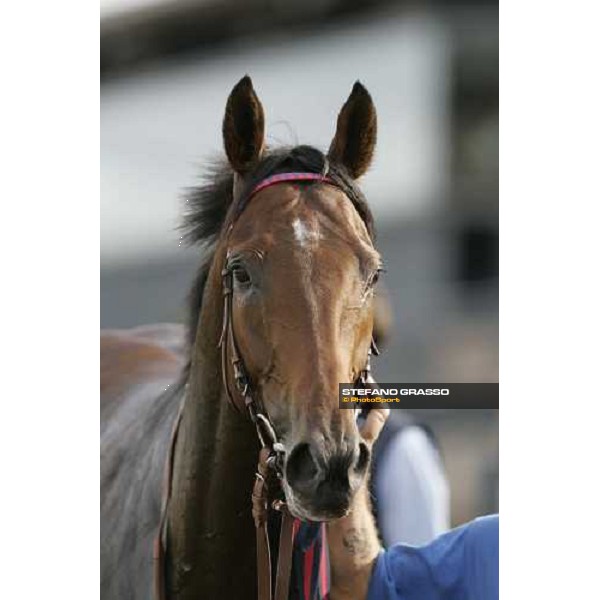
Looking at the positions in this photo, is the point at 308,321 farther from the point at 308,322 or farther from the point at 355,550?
the point at 355,550

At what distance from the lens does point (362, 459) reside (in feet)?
4.82

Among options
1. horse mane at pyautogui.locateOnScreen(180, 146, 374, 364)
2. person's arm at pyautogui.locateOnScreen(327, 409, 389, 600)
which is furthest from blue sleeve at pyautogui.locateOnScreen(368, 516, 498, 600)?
horse mane at pyautogui.locateOnScreen(180, 146, 374, 364)

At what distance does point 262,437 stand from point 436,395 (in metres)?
0.42

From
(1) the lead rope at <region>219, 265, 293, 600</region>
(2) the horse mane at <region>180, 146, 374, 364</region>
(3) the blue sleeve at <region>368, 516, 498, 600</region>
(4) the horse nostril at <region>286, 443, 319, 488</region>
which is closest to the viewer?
(4) the horse nostril at <region>286, 443, 319, 488</region>

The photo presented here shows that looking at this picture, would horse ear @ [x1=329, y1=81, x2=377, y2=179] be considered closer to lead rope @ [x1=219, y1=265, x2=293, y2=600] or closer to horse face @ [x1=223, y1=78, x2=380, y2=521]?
horse face @ [x1=223, y1=78, x2=380, y2=521]

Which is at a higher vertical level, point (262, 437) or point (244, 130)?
point (244, 130)

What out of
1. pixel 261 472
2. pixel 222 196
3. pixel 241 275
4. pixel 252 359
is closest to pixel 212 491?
pixel 261 472

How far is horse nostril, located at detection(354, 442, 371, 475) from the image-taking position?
1455 mm

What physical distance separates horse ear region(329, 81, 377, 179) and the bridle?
0.11 m

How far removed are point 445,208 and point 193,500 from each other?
720 mm

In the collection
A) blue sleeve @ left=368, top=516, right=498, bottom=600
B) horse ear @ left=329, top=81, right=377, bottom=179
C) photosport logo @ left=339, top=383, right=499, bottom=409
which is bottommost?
blue sleeve @ left=368, top=516, right=498, bottom=600

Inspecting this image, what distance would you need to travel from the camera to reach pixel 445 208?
6.25 feet
